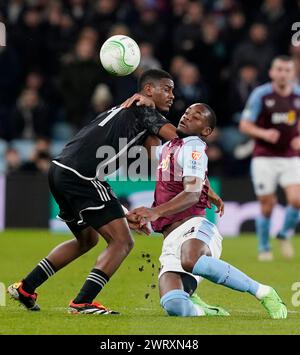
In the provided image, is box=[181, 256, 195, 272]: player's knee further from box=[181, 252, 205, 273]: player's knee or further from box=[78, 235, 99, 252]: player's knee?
box=[78, 235, 99, 252]: player's knee

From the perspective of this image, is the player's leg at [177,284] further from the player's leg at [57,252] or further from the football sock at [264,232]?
the football sock at [264,232]

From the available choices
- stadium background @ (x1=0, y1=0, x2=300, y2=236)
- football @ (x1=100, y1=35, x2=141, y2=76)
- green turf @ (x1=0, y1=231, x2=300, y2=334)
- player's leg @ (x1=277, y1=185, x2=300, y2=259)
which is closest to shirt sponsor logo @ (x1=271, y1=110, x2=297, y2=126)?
player's leg @ (x1=277, y1=185, x2=300, y2=259)

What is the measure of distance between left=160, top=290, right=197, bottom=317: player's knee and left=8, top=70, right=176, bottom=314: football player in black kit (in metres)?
0.45

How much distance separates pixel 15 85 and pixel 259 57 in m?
4.08

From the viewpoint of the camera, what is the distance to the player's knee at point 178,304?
23.3 ft

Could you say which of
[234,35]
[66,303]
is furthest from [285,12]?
[66,303]

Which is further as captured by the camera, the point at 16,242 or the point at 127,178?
the point at 127,178

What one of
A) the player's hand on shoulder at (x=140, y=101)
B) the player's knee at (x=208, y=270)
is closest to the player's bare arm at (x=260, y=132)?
the player's hand on shoulder at (x=140, y=101)

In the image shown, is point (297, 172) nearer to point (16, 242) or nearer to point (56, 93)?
point (16, 242)

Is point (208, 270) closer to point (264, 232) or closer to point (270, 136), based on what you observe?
point (270, 136)
